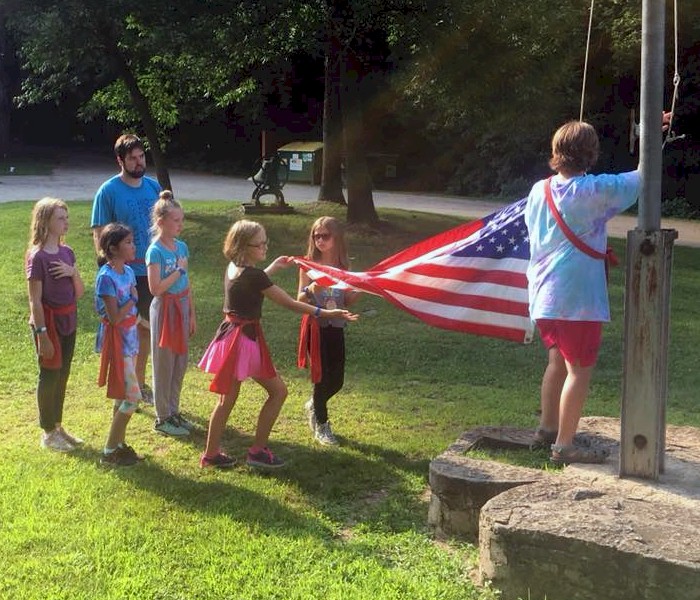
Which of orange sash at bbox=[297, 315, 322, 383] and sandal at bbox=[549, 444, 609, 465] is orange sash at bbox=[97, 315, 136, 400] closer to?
orange sash at bbox=[297, 315, 322, 383]

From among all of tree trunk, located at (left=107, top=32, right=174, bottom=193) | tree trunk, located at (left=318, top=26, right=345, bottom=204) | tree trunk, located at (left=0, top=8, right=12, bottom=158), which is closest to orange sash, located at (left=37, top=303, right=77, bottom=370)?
tree trunk, located at (left=318, top=26, right=345, bottom=204)

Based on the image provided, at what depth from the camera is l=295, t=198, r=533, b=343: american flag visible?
16.8 ft

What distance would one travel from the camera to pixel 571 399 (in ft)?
14.9

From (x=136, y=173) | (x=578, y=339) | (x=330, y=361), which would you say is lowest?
(x=330, y=361)

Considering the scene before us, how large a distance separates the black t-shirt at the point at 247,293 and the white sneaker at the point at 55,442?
1.41 metres

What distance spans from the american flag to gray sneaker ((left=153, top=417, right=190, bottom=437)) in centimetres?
159

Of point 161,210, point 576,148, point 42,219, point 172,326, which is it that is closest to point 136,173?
point 161,210

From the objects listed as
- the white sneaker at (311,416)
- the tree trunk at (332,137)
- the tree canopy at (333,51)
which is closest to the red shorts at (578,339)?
the white sneaker at (311,416)

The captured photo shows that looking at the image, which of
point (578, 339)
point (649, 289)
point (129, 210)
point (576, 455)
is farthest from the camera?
point (129, 210)

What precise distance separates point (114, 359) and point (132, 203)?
1.47 m

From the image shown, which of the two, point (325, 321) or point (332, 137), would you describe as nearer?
point (325, 321)

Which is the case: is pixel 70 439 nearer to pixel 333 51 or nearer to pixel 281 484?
pixel 281 484

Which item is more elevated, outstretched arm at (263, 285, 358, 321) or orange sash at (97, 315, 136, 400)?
outstretched arm at (263, 285, 358, 321)

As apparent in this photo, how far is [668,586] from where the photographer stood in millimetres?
3381
